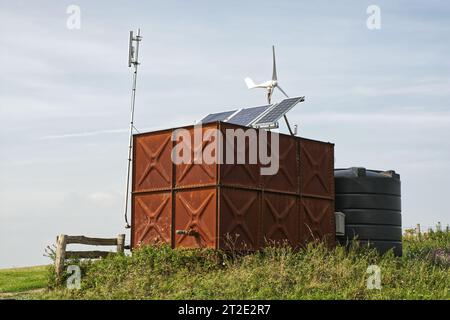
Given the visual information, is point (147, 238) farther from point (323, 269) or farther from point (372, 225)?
point (372, 225)

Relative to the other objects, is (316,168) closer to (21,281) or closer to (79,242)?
(79,242)

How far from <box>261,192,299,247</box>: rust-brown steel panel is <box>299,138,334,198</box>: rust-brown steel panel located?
94 cm

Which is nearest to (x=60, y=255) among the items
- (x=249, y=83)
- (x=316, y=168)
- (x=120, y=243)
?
(x=120, y=243)

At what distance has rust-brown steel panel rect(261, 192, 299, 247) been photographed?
22.5 meters

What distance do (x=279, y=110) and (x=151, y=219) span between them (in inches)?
226

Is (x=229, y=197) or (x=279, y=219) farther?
(x=279, y=219)

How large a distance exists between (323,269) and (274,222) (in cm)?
425

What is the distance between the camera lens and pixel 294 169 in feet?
78.3

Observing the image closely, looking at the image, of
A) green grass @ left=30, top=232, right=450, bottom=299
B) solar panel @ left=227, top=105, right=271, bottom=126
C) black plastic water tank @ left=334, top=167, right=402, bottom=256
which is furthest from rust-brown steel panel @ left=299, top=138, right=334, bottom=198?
green grass @ left=30, top=232, right=450, bottom=299

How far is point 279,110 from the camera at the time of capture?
23.8 m

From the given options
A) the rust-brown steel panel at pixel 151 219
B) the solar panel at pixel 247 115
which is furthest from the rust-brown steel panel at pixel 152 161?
the solar panel at pixel 247 115

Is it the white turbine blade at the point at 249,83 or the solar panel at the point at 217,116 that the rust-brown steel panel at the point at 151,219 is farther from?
the white turbine blade at the point at 249,83

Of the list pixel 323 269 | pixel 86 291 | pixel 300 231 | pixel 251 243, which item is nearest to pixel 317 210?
pixel 300 231
